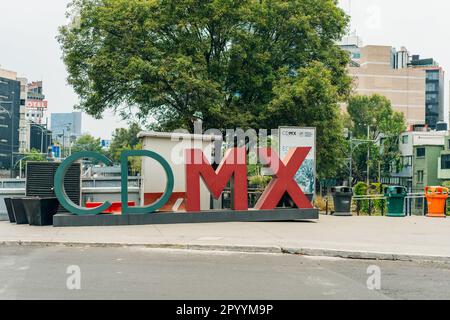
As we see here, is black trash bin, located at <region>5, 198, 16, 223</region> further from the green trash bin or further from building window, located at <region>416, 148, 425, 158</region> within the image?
building window, located at <region>416, 148, 425, 158</region>

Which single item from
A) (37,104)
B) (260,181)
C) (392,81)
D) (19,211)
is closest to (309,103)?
(260,181)

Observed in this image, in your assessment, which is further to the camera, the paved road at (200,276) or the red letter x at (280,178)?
the red letter x at (280,178)

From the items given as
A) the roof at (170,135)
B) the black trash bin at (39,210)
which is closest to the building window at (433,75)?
the roof at (170,135)

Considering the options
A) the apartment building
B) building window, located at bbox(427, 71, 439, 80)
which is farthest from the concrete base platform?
building window, located at bbox(427, 71, 439, 80)

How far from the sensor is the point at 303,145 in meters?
22.9

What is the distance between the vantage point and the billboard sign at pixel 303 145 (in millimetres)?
22594

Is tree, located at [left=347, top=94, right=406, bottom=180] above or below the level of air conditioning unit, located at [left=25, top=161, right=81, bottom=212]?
above

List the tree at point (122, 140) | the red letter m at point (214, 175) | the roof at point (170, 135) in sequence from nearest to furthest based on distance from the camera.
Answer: the red letter m at point (214, 175) < the roof at point (170, 135) < the tree at point (122, 140)

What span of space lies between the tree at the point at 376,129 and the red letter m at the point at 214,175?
195 ft

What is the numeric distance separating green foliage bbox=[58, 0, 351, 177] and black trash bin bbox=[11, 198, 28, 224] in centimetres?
836

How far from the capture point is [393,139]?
79.7m

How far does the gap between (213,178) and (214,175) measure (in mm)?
101

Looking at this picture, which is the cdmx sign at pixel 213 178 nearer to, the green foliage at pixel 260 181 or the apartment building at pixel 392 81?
the green foliage at pixel 260 181

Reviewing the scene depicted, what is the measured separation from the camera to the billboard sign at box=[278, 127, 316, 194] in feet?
74.1
